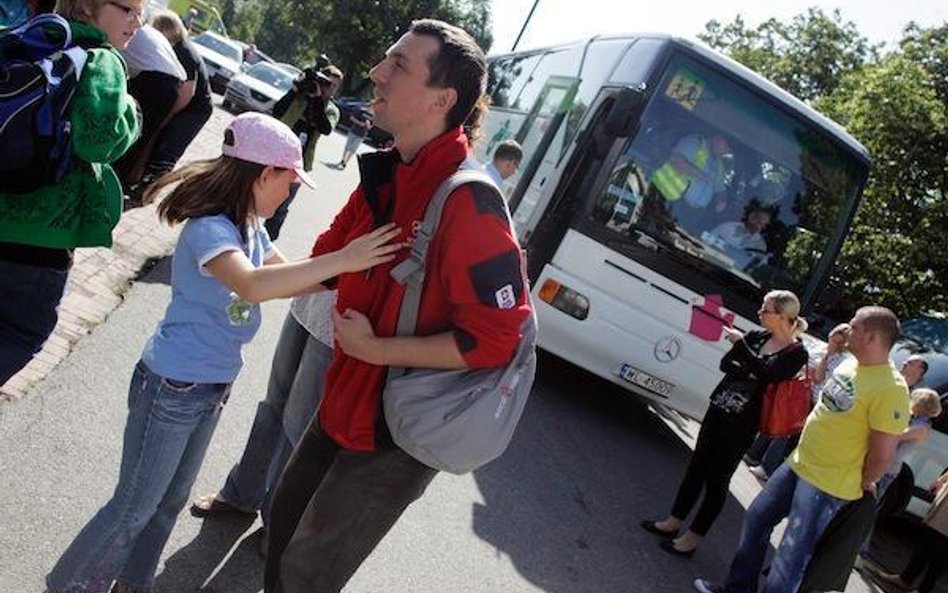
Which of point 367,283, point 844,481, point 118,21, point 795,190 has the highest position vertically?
point 795,190

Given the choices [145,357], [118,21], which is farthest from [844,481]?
[118,21]

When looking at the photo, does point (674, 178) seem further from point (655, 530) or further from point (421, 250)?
point (421, 250)

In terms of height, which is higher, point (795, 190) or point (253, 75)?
point (795, 190)

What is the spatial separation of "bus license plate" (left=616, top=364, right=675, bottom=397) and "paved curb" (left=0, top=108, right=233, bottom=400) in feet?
12.1

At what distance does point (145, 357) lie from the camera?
260 centimetres

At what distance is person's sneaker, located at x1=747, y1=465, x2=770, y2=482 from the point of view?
840cm

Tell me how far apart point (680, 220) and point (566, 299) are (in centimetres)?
111

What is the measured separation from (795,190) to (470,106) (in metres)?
5.32

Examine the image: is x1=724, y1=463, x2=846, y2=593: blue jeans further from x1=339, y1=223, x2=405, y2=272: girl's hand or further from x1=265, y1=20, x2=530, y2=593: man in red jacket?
x1=339, y1=223, x2=405, y2=272: girl's hand

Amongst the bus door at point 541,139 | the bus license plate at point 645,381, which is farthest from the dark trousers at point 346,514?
the bus door at point 541,139

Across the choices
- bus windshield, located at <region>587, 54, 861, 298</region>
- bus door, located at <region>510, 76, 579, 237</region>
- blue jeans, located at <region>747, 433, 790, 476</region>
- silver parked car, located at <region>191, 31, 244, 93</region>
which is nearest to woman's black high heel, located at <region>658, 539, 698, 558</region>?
bus windshield, located at <region>587, 54, 861, 298</region>

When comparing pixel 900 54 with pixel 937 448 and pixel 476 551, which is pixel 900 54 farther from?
pixel 476 551

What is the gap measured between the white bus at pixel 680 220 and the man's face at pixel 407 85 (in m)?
4.30

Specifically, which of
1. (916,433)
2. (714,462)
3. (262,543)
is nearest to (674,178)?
(714,462)
